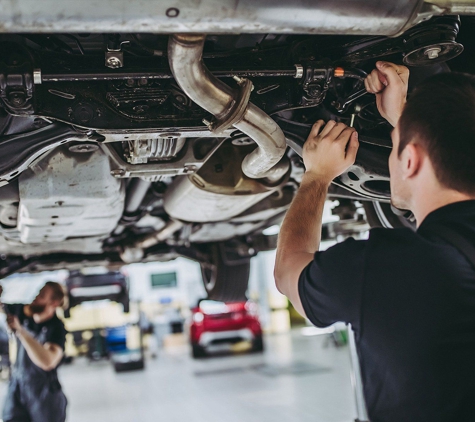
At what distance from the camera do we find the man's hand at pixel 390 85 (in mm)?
1721

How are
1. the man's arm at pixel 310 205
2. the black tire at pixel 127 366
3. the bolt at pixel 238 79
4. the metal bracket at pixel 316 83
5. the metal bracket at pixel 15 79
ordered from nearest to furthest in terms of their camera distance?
1. the man's arm at pixel 310 205
2. the metal bracket at pixel 15 79
3. the bolt at pixel 238 79
4. the metal bracket at pixel 316 83
5. the black tire at pixel 127 366

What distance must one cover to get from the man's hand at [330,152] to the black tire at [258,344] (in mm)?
10137

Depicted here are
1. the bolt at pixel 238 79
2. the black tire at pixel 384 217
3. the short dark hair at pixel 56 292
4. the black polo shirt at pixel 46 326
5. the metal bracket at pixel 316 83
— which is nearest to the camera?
the bolt at pixel 238 79

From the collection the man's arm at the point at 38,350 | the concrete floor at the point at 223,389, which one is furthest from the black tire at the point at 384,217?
the concrete floor at the point at 223,389

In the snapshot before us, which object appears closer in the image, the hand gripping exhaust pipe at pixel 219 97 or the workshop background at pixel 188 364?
the hand gripping exhaust pipe at pixel 219 97

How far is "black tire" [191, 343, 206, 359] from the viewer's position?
11.4 meters

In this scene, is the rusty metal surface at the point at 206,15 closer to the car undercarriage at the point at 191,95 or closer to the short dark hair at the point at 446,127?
the car undercarriage at the point at 191,95

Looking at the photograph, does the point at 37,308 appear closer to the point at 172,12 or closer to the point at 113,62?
the point at 113,62

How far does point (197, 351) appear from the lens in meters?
11.5

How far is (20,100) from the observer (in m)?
1.51

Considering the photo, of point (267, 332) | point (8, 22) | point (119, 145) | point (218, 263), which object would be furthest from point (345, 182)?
point (267, 332)

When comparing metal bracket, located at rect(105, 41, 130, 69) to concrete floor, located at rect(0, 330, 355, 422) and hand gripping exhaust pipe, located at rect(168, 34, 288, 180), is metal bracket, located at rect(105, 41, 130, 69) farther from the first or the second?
concrete floor, located at rect(0, 330, 355, 422)

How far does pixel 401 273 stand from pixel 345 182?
49.9 inches

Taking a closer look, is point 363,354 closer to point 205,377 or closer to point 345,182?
point 345,182
